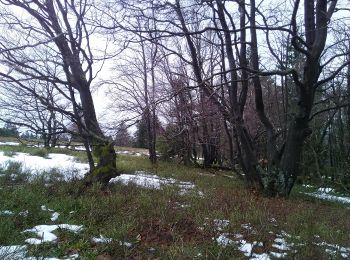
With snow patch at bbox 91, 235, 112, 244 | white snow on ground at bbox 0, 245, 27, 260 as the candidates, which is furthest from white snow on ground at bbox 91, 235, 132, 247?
white snow on ground at bbox 0, 245, 27, 260

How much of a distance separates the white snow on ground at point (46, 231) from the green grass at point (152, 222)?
104mm

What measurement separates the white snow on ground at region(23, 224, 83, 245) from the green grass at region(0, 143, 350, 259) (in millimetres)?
104

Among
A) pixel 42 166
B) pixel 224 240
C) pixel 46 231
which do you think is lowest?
pixel 224 240

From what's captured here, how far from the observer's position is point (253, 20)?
1058 centimetres

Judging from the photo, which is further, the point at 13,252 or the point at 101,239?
the point at 101,239

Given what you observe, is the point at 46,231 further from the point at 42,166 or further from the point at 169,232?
the point at 42,166

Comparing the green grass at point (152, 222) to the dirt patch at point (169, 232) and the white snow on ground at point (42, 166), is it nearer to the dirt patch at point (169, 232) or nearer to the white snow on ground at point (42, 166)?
the dirt patch at point (169, 232)

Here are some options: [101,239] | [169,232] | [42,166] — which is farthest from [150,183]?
[101,239]

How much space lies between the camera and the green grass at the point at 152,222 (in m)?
4.41

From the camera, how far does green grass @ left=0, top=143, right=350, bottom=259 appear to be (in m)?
4.41

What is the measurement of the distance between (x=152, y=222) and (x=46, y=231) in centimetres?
156

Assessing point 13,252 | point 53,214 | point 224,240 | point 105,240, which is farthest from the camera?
point 53,214

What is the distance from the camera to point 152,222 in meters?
5.57

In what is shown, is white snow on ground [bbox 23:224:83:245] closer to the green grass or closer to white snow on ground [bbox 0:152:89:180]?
the green grass
